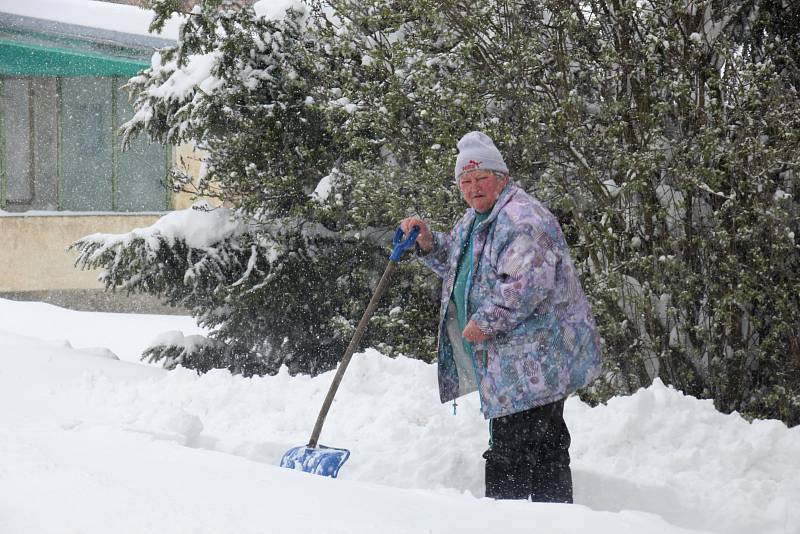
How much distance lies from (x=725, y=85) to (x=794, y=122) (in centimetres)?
43

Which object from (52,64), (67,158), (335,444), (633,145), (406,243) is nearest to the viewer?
(406,243)

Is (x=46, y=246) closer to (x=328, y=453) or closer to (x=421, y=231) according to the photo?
(x=328, y=453)

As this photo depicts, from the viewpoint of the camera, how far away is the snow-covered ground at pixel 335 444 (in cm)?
284

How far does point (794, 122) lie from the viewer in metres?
4.95

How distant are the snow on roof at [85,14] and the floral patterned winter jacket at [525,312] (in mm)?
9870

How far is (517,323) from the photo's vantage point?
145 inches

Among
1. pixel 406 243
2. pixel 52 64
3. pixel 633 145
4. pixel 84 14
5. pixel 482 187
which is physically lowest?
pixel 406 243

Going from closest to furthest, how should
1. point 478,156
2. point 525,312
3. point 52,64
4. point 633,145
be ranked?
point 525,312 → point 478,156 → point 633,145 → point 52,64

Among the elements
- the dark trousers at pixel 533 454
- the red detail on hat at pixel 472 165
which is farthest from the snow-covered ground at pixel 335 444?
the red detail on hat at pixel 472 165

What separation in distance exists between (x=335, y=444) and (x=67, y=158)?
1003 cm

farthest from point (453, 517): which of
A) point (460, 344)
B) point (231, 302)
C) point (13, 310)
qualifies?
point (13, 310)

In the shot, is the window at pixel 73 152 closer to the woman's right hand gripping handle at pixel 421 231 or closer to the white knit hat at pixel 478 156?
the woman's right hand gripping handle at pixel 421 231

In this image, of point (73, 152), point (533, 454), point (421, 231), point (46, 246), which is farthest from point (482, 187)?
point (73, 152)

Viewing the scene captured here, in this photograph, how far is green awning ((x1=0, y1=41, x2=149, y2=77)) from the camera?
43.3 feet
